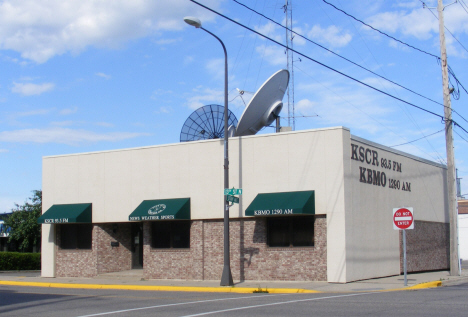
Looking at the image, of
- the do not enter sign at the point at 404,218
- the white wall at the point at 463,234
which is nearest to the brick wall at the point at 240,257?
the do not enter sign at the point at 404,218

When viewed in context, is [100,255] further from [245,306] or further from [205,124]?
[245,306]

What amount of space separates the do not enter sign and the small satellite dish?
304 inches

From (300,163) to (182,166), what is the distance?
543cm

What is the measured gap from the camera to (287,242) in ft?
74.8

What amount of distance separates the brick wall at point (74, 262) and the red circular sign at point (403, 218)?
14035 mm

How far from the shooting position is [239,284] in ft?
71.3

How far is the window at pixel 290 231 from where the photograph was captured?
2248cm

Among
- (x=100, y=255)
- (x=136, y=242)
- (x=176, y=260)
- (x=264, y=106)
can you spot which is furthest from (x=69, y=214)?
(x=264, y=106)

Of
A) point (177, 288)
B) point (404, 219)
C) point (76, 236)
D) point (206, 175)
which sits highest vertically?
point (206, 175)

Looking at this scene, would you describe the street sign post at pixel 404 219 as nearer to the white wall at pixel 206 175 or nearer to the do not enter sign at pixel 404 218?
the do not enter sign at pixel 404 218

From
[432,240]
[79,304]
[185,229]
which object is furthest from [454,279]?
[79,304]

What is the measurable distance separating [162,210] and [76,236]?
6.14 m

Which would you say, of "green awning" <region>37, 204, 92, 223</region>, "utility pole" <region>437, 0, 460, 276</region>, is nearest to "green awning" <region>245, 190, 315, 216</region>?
"utility pole" <region>437, 0, 460, 276</region>

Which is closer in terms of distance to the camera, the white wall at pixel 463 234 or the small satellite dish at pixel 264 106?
the small satellite dish at pixel 264 106
